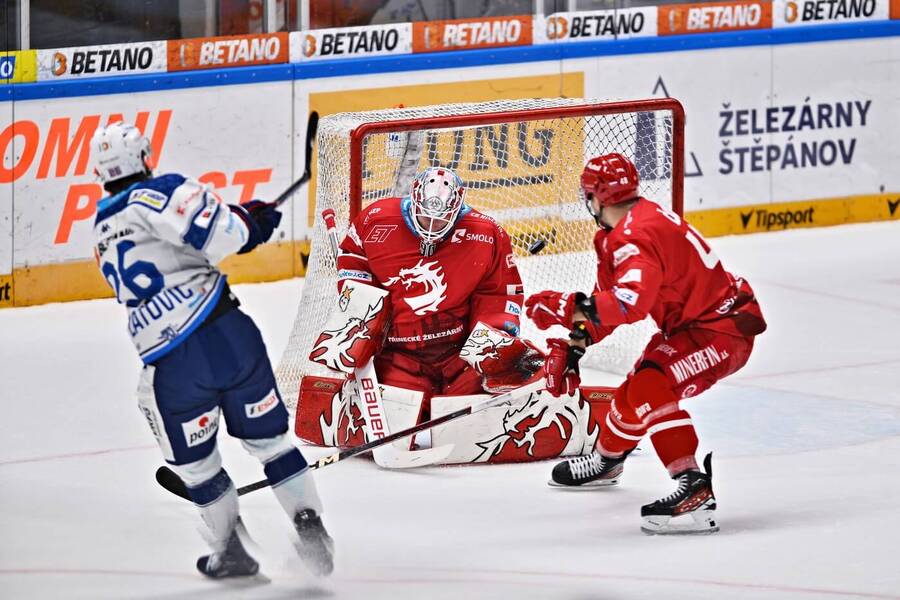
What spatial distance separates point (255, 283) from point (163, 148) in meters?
0.78

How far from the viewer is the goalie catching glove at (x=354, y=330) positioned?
18.1 ft

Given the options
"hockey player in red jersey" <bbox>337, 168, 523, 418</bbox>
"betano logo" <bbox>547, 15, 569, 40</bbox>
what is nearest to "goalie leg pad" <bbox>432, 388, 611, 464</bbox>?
"hockey player in red jersey" <bbox>337, 168, 523, 418</bbox>

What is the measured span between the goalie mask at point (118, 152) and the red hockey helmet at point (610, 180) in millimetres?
1231

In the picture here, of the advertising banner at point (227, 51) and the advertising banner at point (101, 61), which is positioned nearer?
the advertising banner at point (101, 61)

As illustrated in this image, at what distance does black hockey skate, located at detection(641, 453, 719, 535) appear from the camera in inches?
186

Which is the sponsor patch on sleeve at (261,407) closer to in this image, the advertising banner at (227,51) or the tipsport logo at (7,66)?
the tipsport logo at (7,66)

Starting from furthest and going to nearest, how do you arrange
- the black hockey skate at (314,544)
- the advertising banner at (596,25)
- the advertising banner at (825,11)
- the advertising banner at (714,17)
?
the advertising banner at (825,11) → the advertising banner at (714,17) → the advertising banner at (596,25) → the black hockey skate at (314,544)

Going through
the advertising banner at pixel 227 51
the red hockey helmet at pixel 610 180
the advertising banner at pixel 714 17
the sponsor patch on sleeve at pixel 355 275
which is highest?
the advertising banner at pixel 714 17

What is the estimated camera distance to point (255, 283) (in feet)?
27.0

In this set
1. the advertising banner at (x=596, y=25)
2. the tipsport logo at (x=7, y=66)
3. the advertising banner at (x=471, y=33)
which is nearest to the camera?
the tipsport logo at (x=7, y=66)

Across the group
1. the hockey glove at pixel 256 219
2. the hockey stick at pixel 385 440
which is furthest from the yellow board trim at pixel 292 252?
the hockey glove at pixel 256 219

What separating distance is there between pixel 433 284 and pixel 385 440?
27.2 inches

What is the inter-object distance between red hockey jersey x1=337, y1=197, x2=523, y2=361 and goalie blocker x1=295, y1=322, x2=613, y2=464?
0.11 metres

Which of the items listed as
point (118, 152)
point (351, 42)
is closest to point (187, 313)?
point (118, 152)
